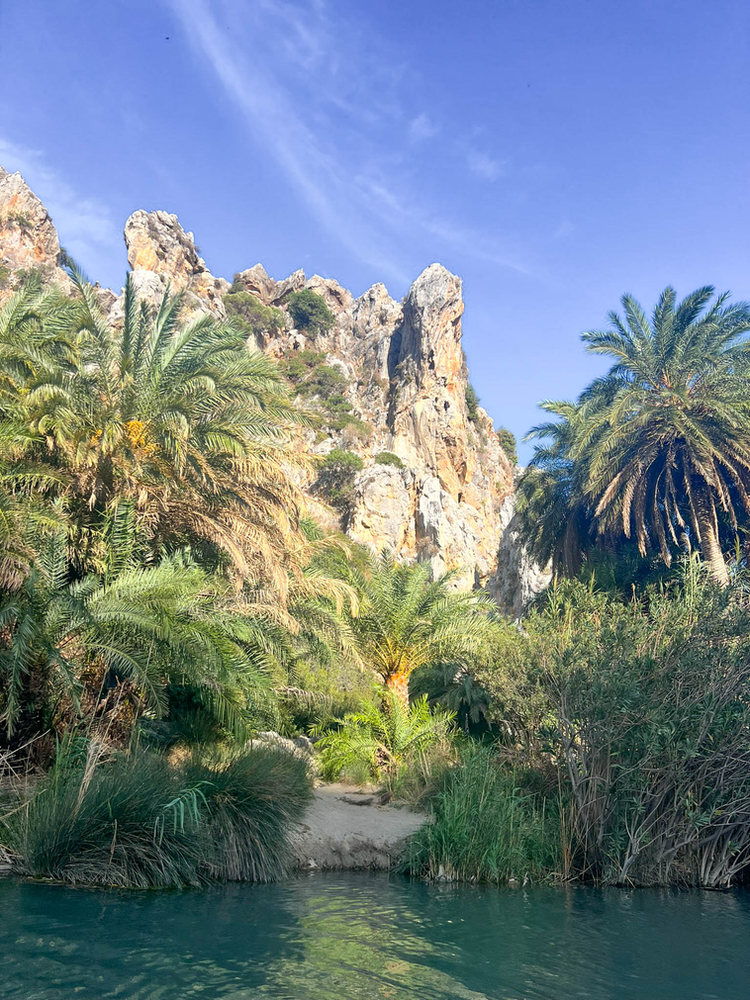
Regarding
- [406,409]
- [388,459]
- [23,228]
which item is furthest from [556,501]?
[23,228]

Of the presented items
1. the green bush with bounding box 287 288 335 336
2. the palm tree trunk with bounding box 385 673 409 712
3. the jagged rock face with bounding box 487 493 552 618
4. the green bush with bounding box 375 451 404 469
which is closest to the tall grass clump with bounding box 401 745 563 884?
the palm tree trunk with bounding box 385 673 409 712

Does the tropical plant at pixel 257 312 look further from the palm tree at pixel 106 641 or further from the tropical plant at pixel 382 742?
the palm tree at pixel 106 641

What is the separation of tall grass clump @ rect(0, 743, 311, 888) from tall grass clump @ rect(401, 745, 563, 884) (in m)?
2.15

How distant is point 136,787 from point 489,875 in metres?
5.13

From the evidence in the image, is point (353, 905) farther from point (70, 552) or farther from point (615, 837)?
point (70, 552)

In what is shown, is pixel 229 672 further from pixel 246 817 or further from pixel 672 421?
pixel 672 421

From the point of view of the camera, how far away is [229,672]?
455 inches

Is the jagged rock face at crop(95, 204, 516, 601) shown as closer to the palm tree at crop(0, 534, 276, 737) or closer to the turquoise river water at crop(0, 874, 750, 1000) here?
the palm tree at crop(0, 534, 276, 737)

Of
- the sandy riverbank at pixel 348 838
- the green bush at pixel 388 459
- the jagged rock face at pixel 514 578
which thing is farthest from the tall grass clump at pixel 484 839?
the green bush at pixel 388 459

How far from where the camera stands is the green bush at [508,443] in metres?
76.4

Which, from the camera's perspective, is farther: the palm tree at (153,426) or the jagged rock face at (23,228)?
the jagged rock face at (23,228)

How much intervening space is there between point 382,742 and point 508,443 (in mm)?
62752

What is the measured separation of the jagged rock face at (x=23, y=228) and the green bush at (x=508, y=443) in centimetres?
4202

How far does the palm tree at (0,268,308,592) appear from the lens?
12500 millimetres
